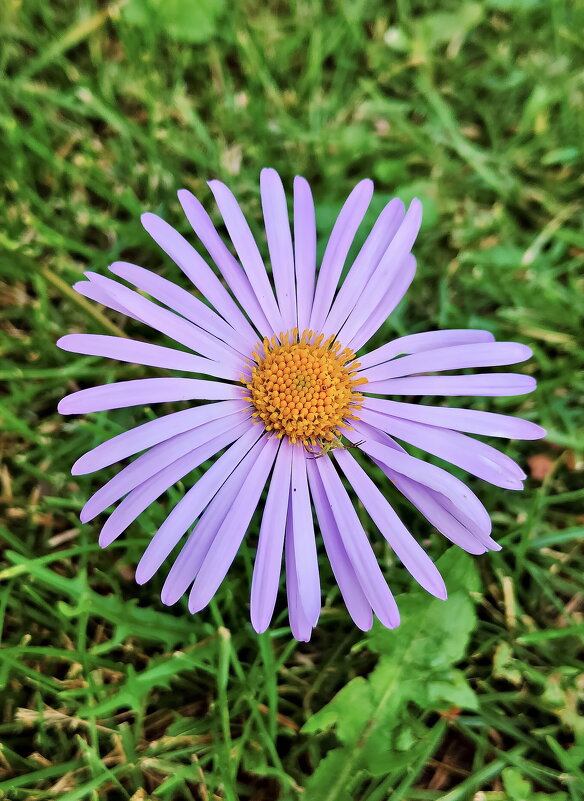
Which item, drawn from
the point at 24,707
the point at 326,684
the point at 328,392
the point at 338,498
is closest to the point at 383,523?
the point at 338,498

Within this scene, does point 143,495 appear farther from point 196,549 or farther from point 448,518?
point 448,518

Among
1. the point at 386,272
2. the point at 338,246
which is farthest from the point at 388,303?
the point at 338,246

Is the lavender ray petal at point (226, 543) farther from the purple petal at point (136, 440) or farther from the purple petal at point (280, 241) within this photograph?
Answer: the purple petal at point (280, 241)

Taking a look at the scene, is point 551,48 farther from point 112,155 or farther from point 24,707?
point 24,707

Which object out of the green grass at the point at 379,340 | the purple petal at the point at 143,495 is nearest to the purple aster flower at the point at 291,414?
the purple petal at the point at 143,495

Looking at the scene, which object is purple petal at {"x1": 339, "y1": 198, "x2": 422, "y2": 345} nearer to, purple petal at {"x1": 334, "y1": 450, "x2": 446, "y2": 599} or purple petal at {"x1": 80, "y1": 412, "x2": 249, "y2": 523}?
purple petal at {"x1": 334, "y1": 450, "x2": 446, "y2": 599}

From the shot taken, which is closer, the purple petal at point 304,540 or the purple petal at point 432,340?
the purple petal at point 304,540

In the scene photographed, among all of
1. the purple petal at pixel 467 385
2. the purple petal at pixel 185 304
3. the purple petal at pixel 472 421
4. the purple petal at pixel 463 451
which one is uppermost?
the purple petal at pixel 467 385
